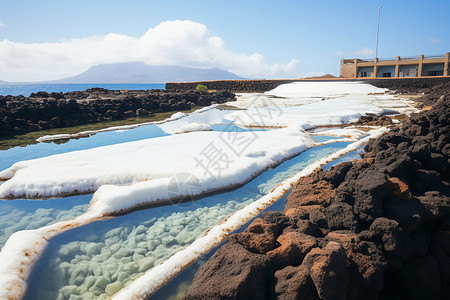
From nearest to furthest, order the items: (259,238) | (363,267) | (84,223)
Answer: (363,267) → (259,238) → (84,223)

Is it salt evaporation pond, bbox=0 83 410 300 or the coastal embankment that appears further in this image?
the coastal embankment

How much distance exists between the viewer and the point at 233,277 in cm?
242

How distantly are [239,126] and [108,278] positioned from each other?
10235mm

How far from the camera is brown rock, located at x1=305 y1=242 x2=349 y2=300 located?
2250mm

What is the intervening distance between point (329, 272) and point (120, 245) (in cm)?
280

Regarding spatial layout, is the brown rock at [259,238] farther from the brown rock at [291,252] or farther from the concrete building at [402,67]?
the concrete building at [402,67]

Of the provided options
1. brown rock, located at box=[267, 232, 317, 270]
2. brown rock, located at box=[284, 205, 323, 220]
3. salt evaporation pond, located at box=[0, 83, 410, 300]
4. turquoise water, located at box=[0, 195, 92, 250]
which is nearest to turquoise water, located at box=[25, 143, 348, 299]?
salt evaporation pond, located at box=[0, 83, 410, 300]

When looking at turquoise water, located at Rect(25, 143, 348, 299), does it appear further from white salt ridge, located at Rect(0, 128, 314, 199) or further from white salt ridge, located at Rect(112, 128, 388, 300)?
white salt ridge, located at Rect(0, 128, 314, 199)

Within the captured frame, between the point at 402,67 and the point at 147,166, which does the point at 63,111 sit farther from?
the point at 402,67

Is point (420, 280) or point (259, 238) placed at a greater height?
point (259, 238)

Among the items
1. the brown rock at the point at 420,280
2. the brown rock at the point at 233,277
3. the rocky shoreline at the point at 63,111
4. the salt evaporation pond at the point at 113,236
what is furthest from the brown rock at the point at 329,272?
the rocky shoreline at the point at 63,111

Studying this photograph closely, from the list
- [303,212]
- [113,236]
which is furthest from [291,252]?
[113,236]

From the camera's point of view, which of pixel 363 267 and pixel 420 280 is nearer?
pixel 363 267

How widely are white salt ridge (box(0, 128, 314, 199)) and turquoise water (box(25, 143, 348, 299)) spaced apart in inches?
22.1
